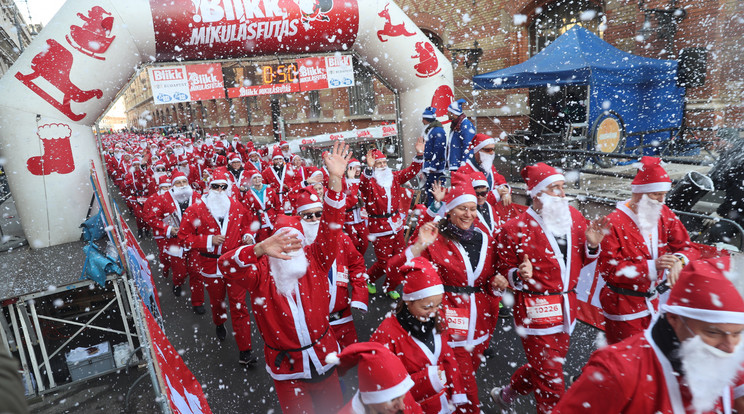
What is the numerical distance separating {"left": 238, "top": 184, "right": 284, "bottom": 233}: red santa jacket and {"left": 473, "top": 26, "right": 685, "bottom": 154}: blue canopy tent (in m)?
6.55

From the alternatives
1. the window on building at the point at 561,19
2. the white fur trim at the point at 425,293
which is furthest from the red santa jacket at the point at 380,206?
the window on building at the point at 561,19

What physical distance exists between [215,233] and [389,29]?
4868mm

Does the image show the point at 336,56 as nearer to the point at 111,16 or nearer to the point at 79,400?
the point at 111,16

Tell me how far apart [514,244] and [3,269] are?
18.0 feet

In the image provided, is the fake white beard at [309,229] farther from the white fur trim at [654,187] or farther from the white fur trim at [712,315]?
the white fur trim at [654,187]

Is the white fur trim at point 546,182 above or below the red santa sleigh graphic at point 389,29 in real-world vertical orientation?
below

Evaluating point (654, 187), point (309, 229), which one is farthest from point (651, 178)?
point (309, 229)

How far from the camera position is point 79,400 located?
452 cm

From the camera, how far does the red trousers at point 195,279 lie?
587 centimetres

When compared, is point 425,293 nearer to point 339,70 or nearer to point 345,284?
point 345,284

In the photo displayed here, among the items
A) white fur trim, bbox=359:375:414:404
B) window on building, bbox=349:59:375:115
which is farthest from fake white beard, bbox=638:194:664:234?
window on building, bbox=349:59:375:115

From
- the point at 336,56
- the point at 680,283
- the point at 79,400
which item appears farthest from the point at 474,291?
the point at 336,56

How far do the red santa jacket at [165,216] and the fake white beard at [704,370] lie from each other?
6.27 meters

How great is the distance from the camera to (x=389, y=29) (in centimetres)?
793
